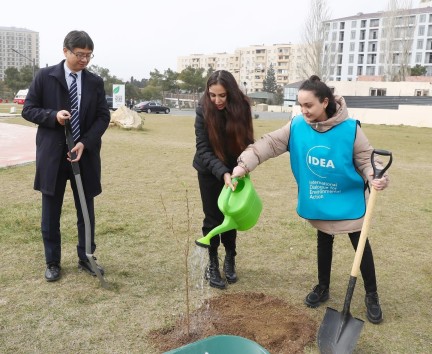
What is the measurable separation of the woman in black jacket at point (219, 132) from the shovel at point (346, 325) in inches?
33.6

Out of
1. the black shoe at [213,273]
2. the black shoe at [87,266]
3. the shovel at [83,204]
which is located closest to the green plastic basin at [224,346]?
the black shoe at [213,273]

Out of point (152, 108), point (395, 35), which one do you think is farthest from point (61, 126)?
point (395, 35)

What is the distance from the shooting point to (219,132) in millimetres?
3043

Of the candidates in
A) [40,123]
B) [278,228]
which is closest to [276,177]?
[278,228]

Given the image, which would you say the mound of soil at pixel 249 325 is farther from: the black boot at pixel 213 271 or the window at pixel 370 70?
the window at pixel 370 70

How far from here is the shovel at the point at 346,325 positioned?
99.3 inches

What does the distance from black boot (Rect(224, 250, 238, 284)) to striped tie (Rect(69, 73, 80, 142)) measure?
4.61 ft

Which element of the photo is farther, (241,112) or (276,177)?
(276,177)

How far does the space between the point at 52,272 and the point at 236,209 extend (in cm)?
152

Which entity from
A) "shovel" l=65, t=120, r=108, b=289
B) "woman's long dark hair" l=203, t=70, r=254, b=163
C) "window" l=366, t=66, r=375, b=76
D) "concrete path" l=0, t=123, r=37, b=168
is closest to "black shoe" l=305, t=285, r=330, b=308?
"woman's long dark hair" l=203, t=70, r=254, b=163

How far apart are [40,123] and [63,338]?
1.39 meters

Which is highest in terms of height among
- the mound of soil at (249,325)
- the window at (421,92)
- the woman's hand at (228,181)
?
the window at (421,92)

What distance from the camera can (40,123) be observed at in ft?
10.0

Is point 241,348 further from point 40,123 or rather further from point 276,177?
point 276,177
